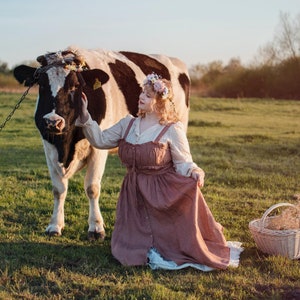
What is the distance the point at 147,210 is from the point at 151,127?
0.81 metres

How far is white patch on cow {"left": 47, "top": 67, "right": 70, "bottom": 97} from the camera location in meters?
6.07

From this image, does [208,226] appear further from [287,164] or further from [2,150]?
[2,150]

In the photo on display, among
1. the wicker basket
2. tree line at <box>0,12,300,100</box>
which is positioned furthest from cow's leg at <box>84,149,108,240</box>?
tree line at <box>0,12,300,100</box>

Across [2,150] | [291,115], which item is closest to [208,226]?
[2,150]

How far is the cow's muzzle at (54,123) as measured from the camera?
576cm

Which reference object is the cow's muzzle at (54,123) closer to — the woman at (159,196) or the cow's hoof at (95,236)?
the woman at (159,196)

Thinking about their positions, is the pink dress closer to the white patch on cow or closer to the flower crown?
the flower crown

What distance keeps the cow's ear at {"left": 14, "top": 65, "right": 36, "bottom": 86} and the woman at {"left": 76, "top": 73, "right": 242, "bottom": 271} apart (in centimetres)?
96

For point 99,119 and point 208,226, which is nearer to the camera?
point 208,226

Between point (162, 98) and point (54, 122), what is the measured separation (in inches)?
42.0

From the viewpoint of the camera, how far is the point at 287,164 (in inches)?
491

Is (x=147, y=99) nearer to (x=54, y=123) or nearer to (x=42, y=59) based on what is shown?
(x=54, y=123)

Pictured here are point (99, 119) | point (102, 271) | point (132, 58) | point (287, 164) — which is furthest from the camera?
point (287, 164)

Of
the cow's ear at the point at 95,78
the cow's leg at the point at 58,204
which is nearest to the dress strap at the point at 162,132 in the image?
the cow's ear at the point at 95,78
